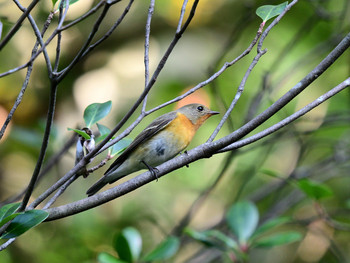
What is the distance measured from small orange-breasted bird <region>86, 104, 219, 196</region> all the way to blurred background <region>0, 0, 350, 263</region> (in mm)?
731

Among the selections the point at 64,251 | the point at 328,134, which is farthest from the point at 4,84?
the point at 328,134

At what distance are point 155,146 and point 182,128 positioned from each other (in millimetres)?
271

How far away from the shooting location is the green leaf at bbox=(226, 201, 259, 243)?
3361mm

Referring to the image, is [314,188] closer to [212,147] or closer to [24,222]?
[212,147]

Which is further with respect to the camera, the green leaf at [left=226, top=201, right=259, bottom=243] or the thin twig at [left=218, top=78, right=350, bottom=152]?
the green leaf at [left=226, top=201, right=259, bottom=243]

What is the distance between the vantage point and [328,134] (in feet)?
18.8

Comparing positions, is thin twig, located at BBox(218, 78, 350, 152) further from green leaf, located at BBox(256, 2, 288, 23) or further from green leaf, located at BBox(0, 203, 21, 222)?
green leaf, located at BBox(0, 203, 21, 222)

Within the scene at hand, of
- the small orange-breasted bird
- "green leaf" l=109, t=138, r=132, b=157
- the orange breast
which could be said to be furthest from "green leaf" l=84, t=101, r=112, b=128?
the orange breast

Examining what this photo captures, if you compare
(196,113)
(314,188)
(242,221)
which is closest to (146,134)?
(196,113)

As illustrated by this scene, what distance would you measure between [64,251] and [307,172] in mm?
2424

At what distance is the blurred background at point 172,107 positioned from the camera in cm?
484

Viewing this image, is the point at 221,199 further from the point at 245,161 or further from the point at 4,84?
the point at 4,84

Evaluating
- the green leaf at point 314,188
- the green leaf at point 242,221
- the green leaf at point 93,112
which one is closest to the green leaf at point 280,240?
the green leaf at point 242,221

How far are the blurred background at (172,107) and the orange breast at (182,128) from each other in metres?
0.60
